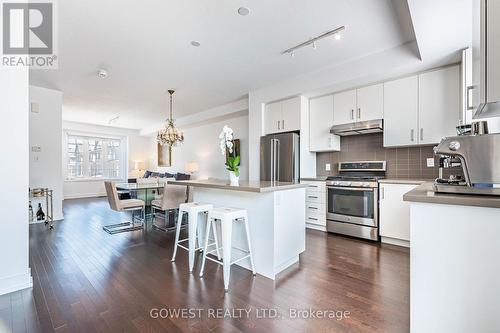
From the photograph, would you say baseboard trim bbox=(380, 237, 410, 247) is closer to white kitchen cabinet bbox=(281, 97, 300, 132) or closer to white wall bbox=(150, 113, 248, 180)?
white kitchen cabinet bbox=(281, 97, 300, 132)

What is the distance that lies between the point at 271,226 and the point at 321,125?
2564 millimetres

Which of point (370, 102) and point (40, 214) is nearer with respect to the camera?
point (370, 102)

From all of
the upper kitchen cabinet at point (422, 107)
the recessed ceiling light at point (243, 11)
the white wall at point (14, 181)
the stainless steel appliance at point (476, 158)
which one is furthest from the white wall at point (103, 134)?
the stainless steel appliance at point (476, 158)

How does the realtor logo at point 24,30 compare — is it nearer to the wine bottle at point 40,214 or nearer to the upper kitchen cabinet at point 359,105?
the wine bottle at point 40,214

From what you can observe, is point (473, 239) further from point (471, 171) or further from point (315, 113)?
point (315, 113)

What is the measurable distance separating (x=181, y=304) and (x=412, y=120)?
3.62 metres

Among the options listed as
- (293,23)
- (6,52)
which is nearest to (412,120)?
(293,23)

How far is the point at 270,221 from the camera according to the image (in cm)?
224

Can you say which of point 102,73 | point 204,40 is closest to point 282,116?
point 204,40

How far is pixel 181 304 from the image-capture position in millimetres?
1780

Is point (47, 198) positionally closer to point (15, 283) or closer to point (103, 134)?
point (15, 283)

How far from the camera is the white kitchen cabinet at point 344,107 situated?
3738mm

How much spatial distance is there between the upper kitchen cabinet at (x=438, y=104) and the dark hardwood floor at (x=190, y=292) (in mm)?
1656

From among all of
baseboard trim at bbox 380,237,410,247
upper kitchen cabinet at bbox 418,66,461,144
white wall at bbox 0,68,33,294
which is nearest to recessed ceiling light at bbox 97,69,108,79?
white wall at bbox 0,68,33,294
